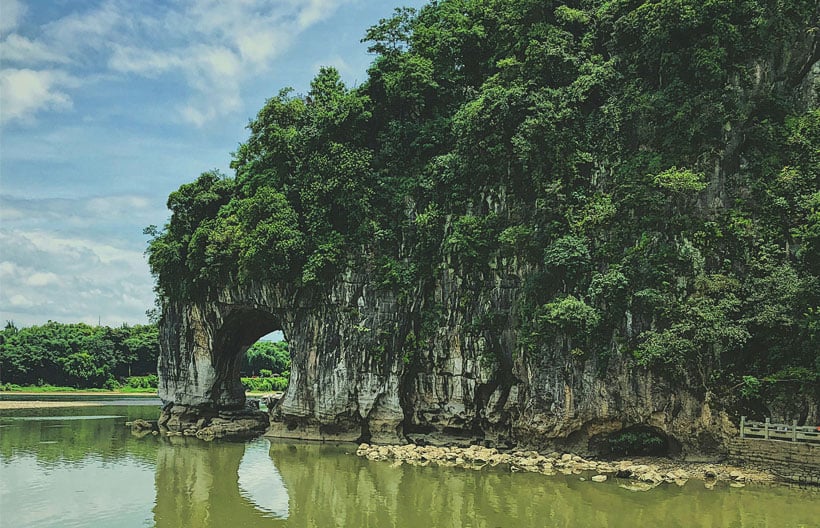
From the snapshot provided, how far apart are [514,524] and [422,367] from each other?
12225mm

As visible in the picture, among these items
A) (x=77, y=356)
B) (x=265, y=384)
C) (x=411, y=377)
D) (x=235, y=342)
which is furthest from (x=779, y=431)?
(x=77, y=356)

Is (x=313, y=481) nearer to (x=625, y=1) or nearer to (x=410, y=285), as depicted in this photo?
(x=410, y=285)

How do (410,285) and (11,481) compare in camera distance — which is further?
(410,285)

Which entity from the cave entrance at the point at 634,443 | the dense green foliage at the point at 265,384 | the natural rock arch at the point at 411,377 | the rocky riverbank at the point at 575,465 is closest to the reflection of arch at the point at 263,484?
the rocky riverbank at the point at 575,465

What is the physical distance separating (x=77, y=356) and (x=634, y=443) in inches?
2028

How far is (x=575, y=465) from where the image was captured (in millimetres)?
21016

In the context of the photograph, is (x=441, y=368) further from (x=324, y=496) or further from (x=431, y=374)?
(x=324, y=496)

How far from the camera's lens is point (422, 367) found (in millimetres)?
26875

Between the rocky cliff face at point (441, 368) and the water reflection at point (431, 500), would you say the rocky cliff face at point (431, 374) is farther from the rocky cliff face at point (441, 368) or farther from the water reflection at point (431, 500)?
the water reflection at point (431, 500)

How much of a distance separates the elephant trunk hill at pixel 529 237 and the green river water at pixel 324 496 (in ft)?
11.1

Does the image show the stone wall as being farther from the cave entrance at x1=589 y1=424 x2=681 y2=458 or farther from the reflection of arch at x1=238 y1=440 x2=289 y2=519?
the reflection of arch at x1=238 y1=440 x2=289 y2=519

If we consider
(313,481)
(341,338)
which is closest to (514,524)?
(313,481)

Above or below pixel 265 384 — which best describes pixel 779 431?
above

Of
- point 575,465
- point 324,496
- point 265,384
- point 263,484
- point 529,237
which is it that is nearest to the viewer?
point 324,496
